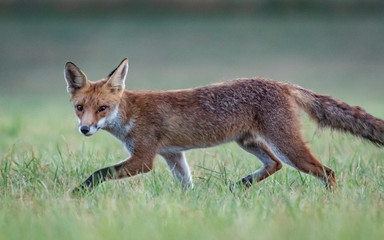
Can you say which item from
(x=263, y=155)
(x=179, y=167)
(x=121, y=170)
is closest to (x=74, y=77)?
(x=121, y=170)

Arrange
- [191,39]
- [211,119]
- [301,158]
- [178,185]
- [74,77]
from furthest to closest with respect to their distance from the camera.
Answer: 1. [191,39]
2. [211,119]
3. [74,77]
4. [301,158]
5. [178,185]

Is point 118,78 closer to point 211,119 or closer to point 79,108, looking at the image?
point 79,108

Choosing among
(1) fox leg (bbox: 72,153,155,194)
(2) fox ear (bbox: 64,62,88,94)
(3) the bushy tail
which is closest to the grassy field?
(1) fox leg (bbox: 72,153,155,194)

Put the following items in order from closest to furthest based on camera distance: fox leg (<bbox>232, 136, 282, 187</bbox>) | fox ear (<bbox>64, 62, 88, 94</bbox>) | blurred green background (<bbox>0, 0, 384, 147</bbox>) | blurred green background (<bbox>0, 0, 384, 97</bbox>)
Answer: fox ear (<bbox>64, 62, 88, 94</bbox>), fox leg (<bbox>232, 136, 282, 187</bbox>), blurred green background (<bbox>0, 0, 384, 147</bbox>), blurred green background (<bbox>0, 0, 384, 97</bbox>)

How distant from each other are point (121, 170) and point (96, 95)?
0.86 m

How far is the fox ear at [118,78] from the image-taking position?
7.23 m

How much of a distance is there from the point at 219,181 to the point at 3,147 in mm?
4479

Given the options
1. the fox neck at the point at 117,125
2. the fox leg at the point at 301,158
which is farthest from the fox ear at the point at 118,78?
the fox leg at the point at 301,158

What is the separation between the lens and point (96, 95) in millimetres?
7148

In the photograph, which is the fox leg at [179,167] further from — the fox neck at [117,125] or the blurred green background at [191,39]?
the blurred green background at [191,39]

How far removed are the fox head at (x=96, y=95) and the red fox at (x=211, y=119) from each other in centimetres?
1

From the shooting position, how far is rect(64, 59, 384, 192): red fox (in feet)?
23.3

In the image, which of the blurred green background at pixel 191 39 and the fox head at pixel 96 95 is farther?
the blurred green background at pixel 191 39

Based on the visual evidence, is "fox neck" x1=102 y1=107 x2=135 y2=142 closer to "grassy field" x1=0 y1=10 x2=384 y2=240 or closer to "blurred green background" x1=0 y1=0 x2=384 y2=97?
"grassy field" x1=0 y1=10 x2=384 y2=240
